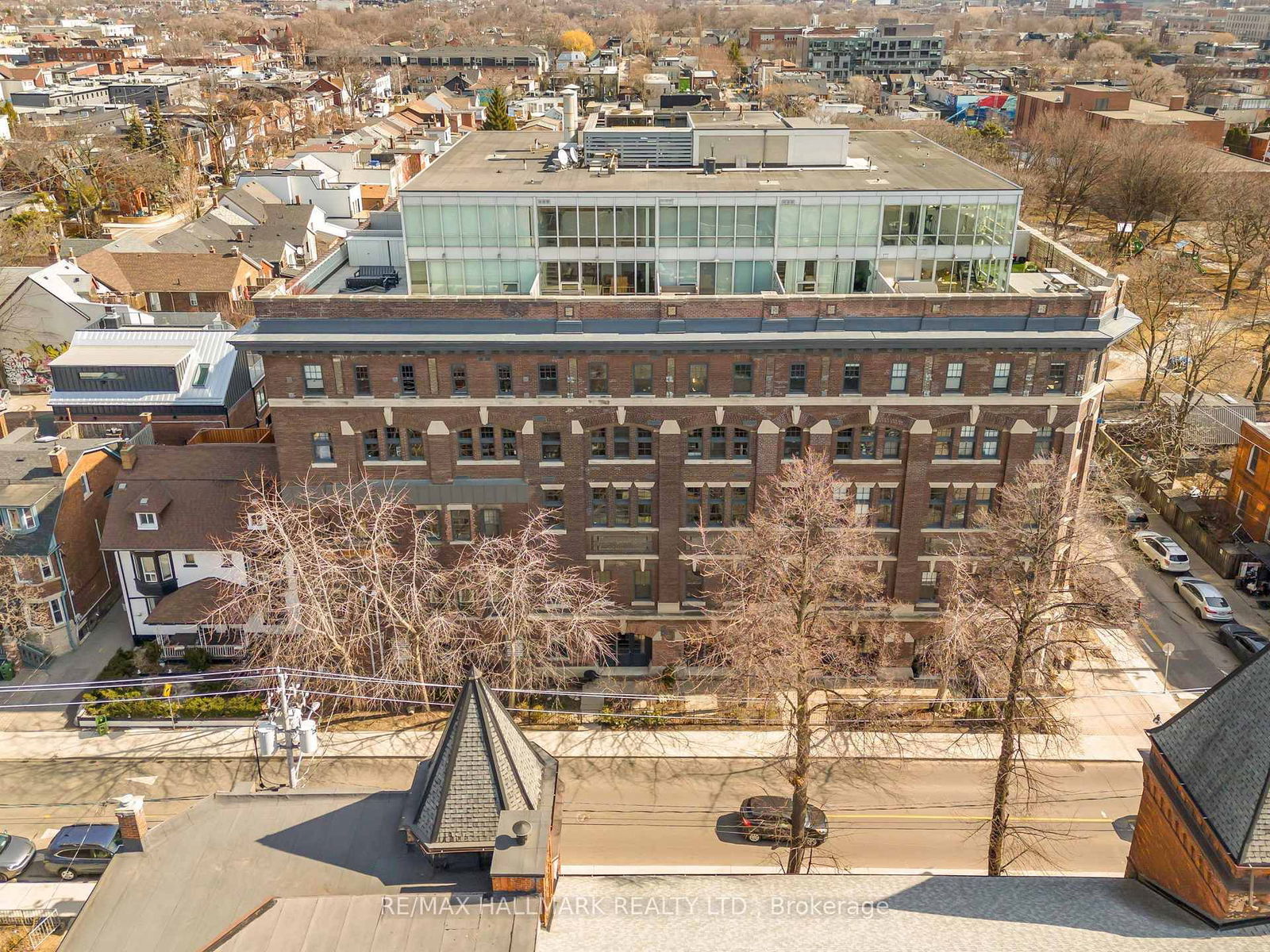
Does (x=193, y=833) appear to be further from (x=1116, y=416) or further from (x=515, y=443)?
(x=1116, y=416)

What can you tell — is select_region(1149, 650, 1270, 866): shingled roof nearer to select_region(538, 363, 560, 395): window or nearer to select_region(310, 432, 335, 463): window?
select_region(538, 363, 560, 395): window

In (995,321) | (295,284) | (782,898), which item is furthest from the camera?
(295,284)

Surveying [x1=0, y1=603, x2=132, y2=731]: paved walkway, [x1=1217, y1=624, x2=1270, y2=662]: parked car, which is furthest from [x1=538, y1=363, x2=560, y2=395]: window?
[x1=1217, y1=624, x2=1270, y2=662]: parked car

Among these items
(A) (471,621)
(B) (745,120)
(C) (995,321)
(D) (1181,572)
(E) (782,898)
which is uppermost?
(B) (745,120)

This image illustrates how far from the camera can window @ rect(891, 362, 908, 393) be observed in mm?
48656

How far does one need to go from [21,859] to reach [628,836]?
24.3 metres

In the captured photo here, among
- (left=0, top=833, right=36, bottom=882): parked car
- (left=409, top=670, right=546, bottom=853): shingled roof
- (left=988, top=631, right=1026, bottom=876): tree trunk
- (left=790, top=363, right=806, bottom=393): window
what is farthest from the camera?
(left=790, top=363, right=806, bottom=393): window

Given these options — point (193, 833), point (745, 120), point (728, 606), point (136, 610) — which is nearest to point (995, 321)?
point (728, 606)

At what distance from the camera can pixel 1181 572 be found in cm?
6300

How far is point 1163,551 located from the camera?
209ft

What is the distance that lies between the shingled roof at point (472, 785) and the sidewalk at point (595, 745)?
20.8 metres

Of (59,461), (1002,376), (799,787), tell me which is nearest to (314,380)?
(59,461)

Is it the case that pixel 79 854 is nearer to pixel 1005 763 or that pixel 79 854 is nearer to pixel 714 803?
pixel 714 803

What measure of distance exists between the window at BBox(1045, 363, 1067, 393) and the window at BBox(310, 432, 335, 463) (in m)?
35.1
